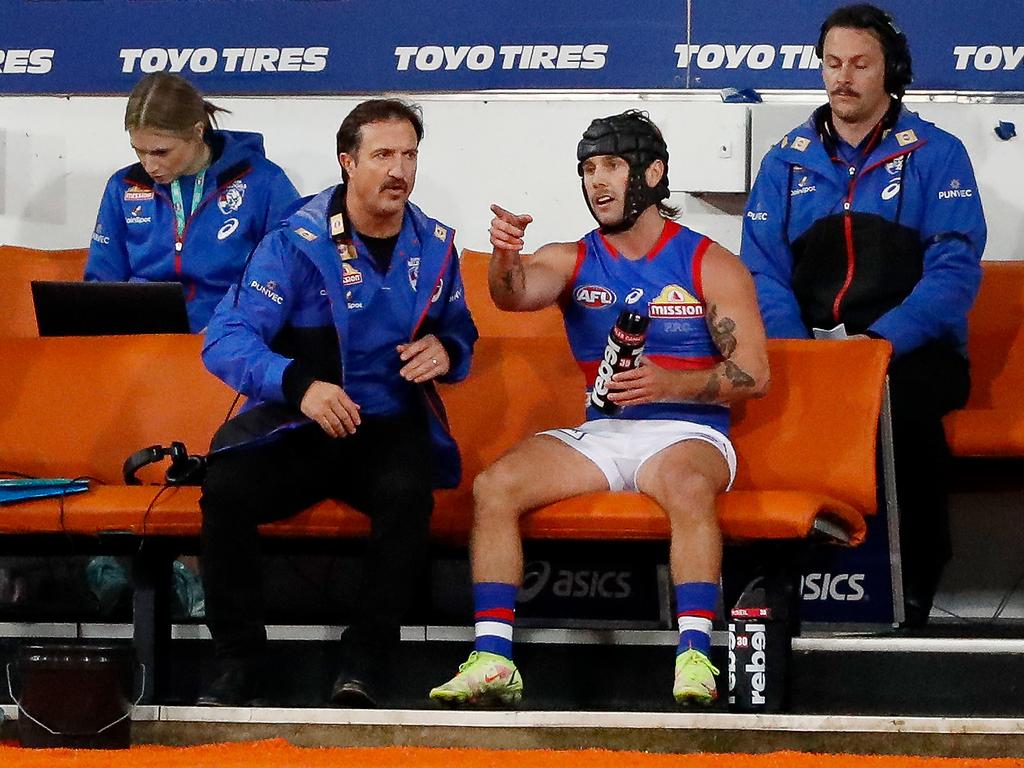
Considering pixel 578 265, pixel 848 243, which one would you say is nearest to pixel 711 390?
pixel 578 265

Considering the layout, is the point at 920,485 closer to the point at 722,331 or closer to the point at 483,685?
the point at 722,331

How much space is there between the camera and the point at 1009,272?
485 cm

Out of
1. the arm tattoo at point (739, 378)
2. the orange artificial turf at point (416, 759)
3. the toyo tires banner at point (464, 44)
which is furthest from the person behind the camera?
the toyo tires banner at point (464, 44)

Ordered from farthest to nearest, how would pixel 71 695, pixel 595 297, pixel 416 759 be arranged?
pixel 595 297, pixel 71 695, pixel 416 759

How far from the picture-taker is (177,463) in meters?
3.68

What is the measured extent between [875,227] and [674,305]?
908 mm

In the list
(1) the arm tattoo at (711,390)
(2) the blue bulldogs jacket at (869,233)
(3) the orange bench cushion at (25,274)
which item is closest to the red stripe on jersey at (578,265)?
(1) the arm tattoo at (711,390)

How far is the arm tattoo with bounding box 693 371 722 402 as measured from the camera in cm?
368

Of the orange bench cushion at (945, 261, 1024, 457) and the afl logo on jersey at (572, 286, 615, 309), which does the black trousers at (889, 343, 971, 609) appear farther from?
the afl logo on jersey at (572, 286, 615, 309)

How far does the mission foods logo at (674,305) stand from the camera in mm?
3797

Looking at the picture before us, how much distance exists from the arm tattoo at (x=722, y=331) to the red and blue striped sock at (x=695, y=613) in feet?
1.90

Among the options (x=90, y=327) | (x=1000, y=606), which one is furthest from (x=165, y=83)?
(x=1000, y=606)

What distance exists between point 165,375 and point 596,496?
1.23 m

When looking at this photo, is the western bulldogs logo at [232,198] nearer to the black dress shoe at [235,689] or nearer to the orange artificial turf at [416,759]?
the black dress shoe at [235,689]
